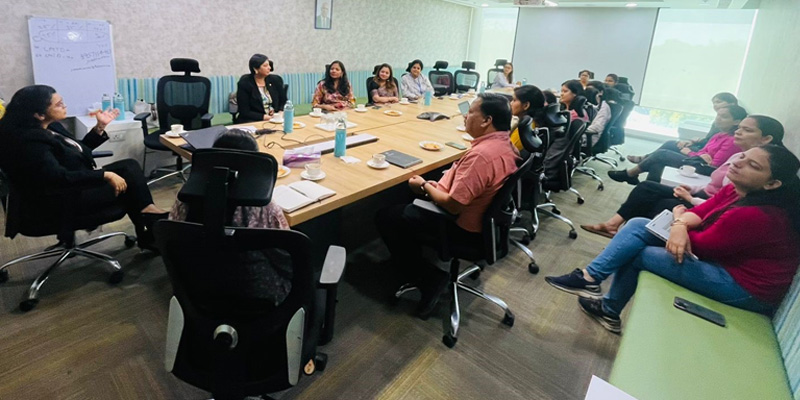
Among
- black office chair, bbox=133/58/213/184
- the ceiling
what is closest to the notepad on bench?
black office chair, bbox=133/58/213/184

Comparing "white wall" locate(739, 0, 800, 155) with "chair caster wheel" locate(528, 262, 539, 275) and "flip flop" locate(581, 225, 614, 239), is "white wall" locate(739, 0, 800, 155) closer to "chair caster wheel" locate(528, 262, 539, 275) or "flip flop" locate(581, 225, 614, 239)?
"flip flop" locate(581, 225, 614, 239)

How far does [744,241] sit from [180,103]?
4.24 m

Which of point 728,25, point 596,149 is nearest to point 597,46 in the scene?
point 728,25

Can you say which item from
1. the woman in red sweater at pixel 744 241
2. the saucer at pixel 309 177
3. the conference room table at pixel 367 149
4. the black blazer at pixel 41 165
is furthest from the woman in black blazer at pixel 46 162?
the woman in red sweater at pixel 744 241

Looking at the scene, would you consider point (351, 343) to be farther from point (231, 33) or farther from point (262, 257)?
point (231, 33)

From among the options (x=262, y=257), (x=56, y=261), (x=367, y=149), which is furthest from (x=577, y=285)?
(x=56, y=261)

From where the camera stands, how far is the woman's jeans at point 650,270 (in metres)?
1.83

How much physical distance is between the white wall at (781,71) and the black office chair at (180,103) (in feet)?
14.5

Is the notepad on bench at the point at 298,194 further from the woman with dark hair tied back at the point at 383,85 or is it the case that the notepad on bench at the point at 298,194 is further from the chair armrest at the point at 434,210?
the woman with dark hair tied back at the point at 383,85

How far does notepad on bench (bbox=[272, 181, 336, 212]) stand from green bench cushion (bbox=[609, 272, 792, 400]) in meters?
1.32

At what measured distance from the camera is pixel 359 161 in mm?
2477

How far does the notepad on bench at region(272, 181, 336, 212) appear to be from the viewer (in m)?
1.75

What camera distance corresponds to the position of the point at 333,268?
135 centimetres

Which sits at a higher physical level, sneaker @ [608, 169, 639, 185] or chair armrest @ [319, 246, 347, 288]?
chair armrest @ [319, 246, 347, 288]
